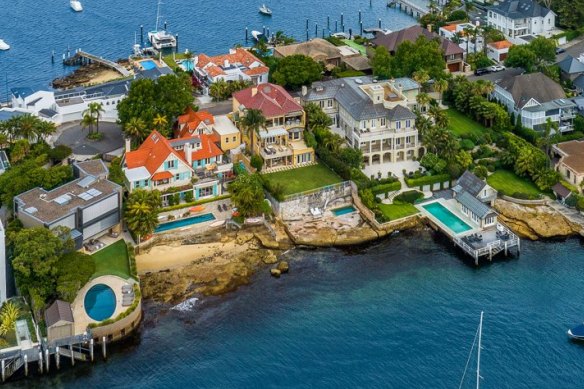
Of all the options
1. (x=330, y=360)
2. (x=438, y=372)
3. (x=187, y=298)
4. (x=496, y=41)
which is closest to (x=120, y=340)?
(x=187, y=298)

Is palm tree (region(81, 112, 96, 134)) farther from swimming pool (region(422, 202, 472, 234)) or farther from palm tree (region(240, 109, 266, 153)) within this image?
swimming pool (region(422, 202, 472, 234))

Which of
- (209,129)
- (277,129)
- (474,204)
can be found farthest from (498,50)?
(209,129)

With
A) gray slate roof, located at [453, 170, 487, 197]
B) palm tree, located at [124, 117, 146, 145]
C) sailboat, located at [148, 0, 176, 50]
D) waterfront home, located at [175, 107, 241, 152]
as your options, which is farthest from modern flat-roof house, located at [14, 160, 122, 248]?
sailboat, located at [148, 0, 176, 50]

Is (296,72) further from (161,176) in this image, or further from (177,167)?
(161,176)

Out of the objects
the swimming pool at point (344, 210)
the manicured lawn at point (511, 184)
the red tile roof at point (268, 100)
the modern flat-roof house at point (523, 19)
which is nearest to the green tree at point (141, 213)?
the swimming pool at point (344, 210)

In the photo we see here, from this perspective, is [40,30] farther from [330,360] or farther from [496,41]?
[330,360]

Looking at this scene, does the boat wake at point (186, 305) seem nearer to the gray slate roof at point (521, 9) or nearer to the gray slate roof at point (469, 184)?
the gray slate roof at point (469, 184)
